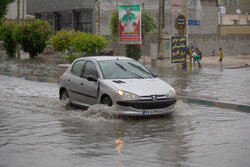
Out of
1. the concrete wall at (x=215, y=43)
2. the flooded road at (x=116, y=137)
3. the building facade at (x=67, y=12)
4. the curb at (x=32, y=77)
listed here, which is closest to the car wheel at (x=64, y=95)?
the flooded road at (x=116, y=137)

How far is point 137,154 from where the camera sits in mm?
7918

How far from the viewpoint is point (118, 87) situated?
37.8 ft

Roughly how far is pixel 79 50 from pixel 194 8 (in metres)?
28.6

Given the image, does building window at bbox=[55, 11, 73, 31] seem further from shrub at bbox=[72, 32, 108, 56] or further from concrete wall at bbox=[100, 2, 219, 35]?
shrub at bbox=[72, 32, 108, 56]

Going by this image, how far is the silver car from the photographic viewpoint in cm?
1131

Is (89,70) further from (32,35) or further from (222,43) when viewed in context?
(222,43)

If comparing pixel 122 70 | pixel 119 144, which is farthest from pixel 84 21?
pixel 119 144

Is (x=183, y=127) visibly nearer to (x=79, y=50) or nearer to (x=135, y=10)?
(x=79, y=50)

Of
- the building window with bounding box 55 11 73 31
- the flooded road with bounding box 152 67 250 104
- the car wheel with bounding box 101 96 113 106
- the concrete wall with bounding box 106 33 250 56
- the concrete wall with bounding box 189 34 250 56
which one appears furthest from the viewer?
the building window with bounding box 55 11 73 31

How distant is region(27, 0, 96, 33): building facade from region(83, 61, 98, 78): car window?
126ft

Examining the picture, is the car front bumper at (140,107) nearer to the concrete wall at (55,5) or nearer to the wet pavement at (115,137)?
the wet pavement at (115,137)

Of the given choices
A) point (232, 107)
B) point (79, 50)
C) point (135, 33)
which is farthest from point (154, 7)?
point (232, 107)

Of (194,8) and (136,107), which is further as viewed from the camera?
(194,8)

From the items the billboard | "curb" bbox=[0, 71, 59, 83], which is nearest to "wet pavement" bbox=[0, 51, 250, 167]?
"curb" bbox=[0, 71, 59, 83]
